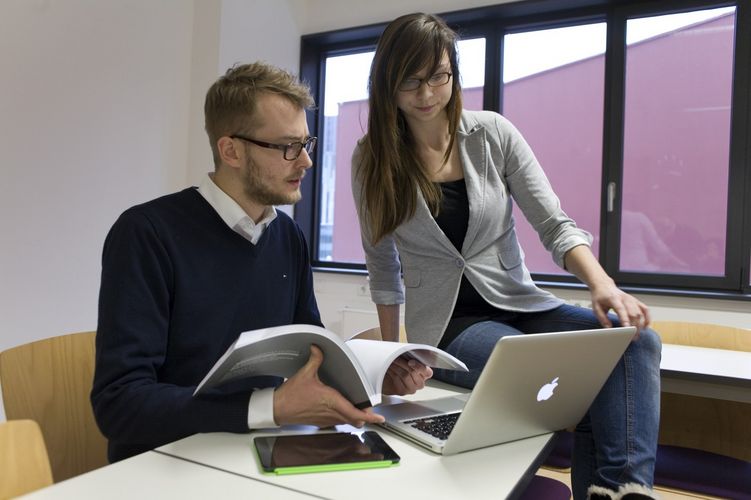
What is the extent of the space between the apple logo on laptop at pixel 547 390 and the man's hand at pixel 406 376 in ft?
0.77

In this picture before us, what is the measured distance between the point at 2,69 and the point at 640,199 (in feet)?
10.6

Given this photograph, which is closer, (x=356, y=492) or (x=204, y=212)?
(x=356, y=492)

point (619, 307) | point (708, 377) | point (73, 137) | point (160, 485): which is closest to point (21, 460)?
point (160, 485)

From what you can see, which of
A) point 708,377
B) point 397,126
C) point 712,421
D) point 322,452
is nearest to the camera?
point 322,452

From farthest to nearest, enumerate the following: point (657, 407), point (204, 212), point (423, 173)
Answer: point (423, 173), point (204, 212), point (657, 407)

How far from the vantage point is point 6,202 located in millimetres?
2564

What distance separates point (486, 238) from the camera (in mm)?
1463

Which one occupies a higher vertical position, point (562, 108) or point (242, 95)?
point (562, 108)

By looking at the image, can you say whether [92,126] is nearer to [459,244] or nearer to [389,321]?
[389,321]

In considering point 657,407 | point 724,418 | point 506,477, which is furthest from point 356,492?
point 724,418

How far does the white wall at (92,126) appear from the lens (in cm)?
261

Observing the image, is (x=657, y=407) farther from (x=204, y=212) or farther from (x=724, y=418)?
(x=724, y=418)

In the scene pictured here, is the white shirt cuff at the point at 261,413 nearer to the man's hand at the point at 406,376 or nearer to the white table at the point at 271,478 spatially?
the white table at the point at 271,478

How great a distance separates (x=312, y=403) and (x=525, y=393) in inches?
12.3
